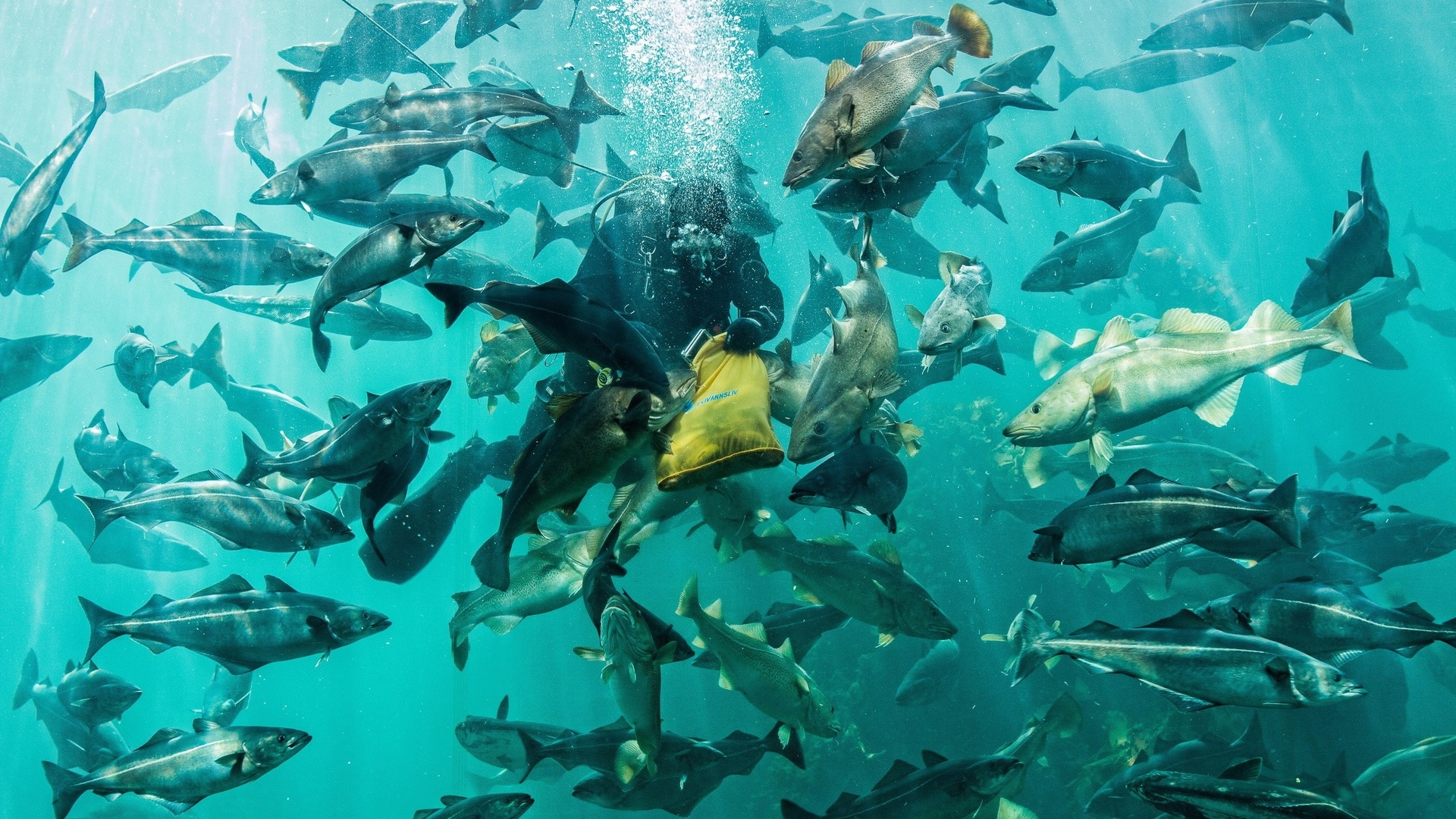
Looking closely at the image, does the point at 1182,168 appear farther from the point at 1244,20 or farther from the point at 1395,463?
the point at 1395,463

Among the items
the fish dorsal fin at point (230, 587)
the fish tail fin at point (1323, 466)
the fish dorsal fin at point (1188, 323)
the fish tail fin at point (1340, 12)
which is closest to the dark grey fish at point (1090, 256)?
the fish tail fin at point (1340, 12)

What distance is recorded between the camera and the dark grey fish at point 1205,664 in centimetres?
239

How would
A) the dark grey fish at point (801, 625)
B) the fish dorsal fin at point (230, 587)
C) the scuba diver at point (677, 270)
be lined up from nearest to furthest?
the fish dorsal fin at point (230, 587) → the scuba diver at point (677, 270) → the dark grey fish at point (801, 625)

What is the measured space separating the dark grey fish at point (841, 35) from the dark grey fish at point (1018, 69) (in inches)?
118

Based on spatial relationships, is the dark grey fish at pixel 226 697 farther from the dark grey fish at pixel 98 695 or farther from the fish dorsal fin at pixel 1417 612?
the fish dorsal fin at pixel 1417 612

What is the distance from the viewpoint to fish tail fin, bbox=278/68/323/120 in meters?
5.18

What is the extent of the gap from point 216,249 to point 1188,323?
19.6 feet

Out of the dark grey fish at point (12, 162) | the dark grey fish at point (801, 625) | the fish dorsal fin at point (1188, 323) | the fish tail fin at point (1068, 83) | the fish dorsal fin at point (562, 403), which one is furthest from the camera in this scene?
the fish tail fin at point (1068, 83)

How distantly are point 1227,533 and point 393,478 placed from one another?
14.2ft

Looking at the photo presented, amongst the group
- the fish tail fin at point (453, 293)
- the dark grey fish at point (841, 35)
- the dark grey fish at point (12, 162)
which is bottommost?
the fish tail fin at point (453, 293)

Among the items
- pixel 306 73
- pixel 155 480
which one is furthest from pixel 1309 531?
pixel 155 480

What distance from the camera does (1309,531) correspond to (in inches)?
164

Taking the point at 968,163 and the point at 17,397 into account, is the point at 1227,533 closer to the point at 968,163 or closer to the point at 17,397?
the point at 968,163

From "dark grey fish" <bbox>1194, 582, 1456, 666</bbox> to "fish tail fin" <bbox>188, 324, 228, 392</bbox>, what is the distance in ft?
30.6
